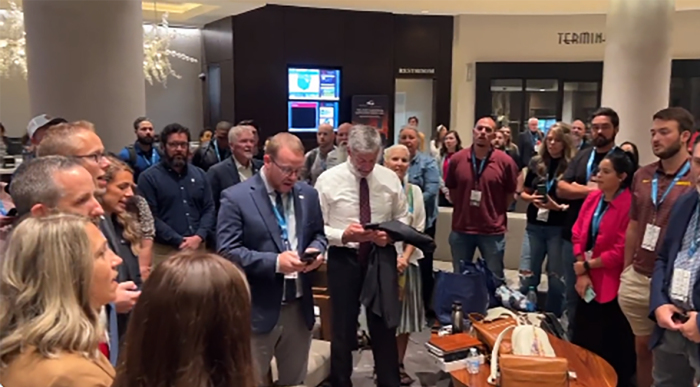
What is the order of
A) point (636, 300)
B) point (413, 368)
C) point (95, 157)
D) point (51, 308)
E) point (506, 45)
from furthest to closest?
point (506, 45), point (413, 368), point (636, 300), point (95, 157), point (51, 308)

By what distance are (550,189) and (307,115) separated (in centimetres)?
748

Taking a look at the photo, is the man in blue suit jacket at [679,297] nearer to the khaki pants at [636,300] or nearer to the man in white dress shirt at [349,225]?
the khaki pants at [636,300]

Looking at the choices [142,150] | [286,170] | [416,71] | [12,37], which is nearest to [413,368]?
[286,170]

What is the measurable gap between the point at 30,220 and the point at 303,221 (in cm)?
167

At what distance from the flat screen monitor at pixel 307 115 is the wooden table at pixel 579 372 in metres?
8.75

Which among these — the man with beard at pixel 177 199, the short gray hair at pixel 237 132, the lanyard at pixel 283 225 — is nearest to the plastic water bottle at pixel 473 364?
the lanyard at pixel 283 225

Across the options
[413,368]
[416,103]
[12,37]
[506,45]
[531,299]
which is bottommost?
[413,368]

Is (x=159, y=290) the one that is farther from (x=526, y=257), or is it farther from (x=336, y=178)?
(x=526, y=257)

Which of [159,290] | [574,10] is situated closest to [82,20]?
[159,290]

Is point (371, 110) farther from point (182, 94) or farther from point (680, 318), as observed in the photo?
point (680, 318)

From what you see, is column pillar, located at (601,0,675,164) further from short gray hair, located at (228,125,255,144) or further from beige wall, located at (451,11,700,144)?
beige wall, located at (451,11,700,144)

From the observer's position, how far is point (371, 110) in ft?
39.3

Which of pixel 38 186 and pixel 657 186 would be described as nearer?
pixel 38 186

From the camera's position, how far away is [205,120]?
12445 millimetres
